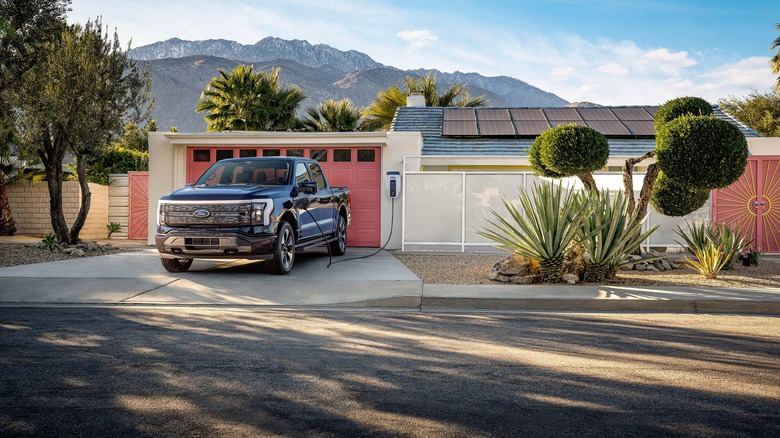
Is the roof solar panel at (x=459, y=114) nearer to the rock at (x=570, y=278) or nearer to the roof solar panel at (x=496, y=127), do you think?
the roof solar panel at (x=496, y=127)

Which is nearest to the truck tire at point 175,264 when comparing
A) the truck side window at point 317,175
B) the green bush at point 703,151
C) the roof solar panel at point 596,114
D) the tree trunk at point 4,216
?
the truck side window at point 317,175

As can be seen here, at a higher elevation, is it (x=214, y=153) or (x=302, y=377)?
(x=214, y=153)

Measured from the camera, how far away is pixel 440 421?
3781mm

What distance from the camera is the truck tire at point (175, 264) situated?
1068cm

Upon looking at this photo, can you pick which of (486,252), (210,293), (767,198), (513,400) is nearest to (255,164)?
(210,293)

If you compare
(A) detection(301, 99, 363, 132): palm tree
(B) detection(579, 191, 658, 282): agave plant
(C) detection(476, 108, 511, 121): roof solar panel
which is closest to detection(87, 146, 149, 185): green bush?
(A) detection(301, 99, 363, 132): palm tree

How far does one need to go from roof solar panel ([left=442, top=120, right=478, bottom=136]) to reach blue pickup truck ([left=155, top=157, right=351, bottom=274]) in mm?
10368

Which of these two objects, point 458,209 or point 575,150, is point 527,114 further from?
point 575,150

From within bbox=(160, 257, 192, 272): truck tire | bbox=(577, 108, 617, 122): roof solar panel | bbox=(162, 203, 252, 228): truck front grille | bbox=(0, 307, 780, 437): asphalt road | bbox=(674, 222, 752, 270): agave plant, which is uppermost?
bbox=(577, 108, 617, 122): roof solar panel

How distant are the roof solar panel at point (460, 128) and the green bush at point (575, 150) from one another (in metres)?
9.59

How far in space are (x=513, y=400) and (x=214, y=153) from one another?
46.1ft

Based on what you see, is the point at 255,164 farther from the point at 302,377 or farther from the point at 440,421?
the point at 440,421

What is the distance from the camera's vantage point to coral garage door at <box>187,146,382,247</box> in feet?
53.3

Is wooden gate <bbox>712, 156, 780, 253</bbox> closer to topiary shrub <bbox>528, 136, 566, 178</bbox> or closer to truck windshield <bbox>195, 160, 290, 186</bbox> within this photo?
topiary shrub <bbox>528, 136, 566, 178</bbox>
